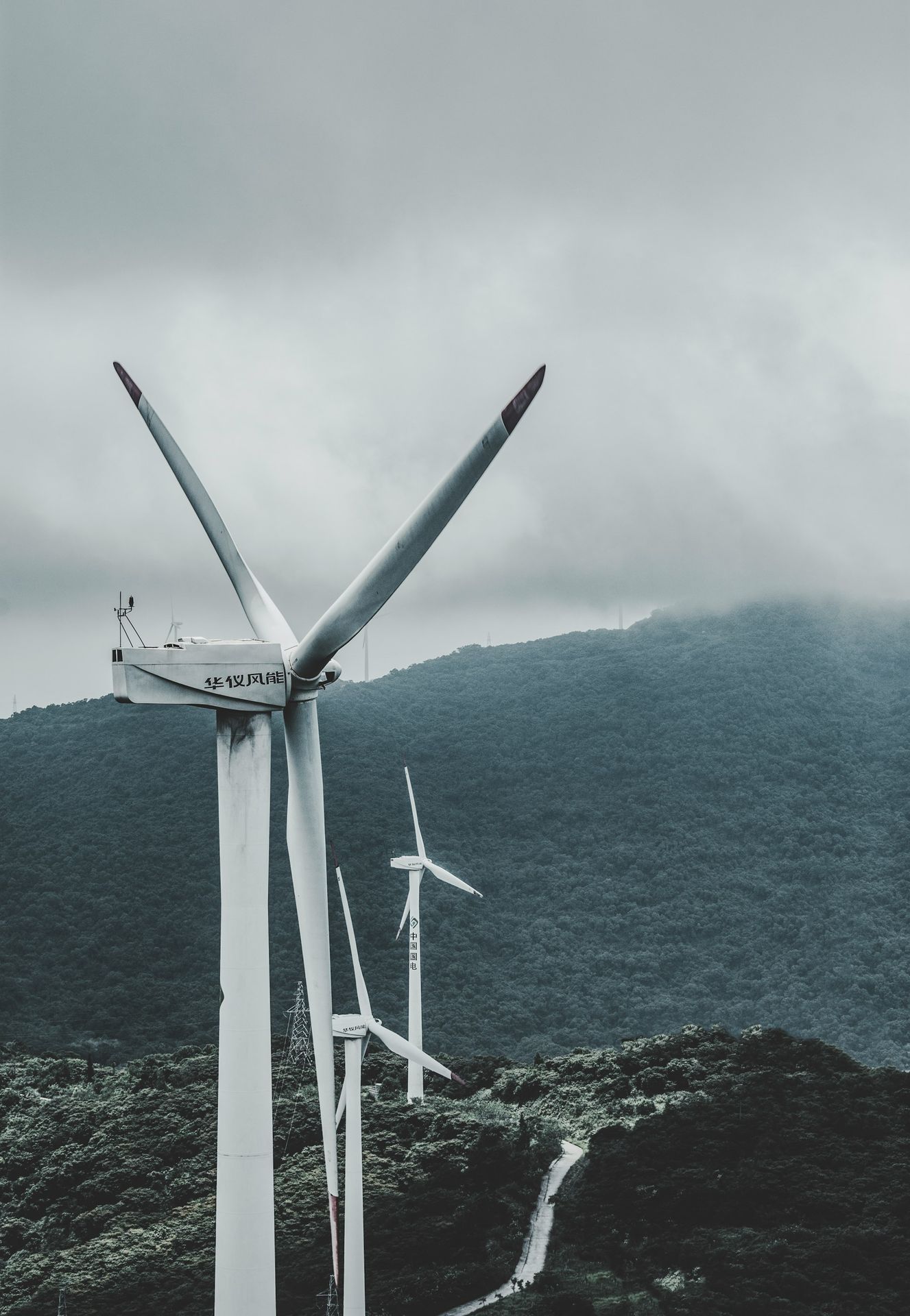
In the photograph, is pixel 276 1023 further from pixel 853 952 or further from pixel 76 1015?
pixel 853 952

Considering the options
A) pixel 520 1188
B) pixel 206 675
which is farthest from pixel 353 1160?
pixel 520 1188

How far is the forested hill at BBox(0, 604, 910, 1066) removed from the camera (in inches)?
4783

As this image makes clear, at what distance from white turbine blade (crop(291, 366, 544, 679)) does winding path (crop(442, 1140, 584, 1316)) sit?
129ft

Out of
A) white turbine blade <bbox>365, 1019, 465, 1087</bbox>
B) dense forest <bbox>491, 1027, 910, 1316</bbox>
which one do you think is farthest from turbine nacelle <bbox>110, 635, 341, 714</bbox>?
dense forest <bbox>491, 1027, 910, 1316</bbox>

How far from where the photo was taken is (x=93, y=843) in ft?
437

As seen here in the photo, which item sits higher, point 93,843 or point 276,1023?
point 93,843

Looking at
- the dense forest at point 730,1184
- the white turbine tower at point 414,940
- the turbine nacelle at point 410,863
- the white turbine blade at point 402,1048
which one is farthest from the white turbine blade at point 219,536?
the turbine nacelle at point 410,863

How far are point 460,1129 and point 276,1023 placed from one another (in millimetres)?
55191

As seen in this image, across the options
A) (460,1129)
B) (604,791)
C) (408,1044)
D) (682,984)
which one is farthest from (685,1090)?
(604,791)

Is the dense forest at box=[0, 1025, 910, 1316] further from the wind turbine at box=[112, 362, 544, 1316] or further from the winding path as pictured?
the wind turbine at box=[112, 362, 544, 1316]

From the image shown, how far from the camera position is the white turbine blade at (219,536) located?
28.1 m

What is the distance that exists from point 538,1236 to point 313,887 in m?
42.4

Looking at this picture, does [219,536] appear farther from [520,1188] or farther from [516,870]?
[516,870]

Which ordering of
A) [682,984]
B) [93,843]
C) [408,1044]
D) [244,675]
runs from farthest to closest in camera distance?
[682,984] < [93,843] < [408,1044] < [244,675]
